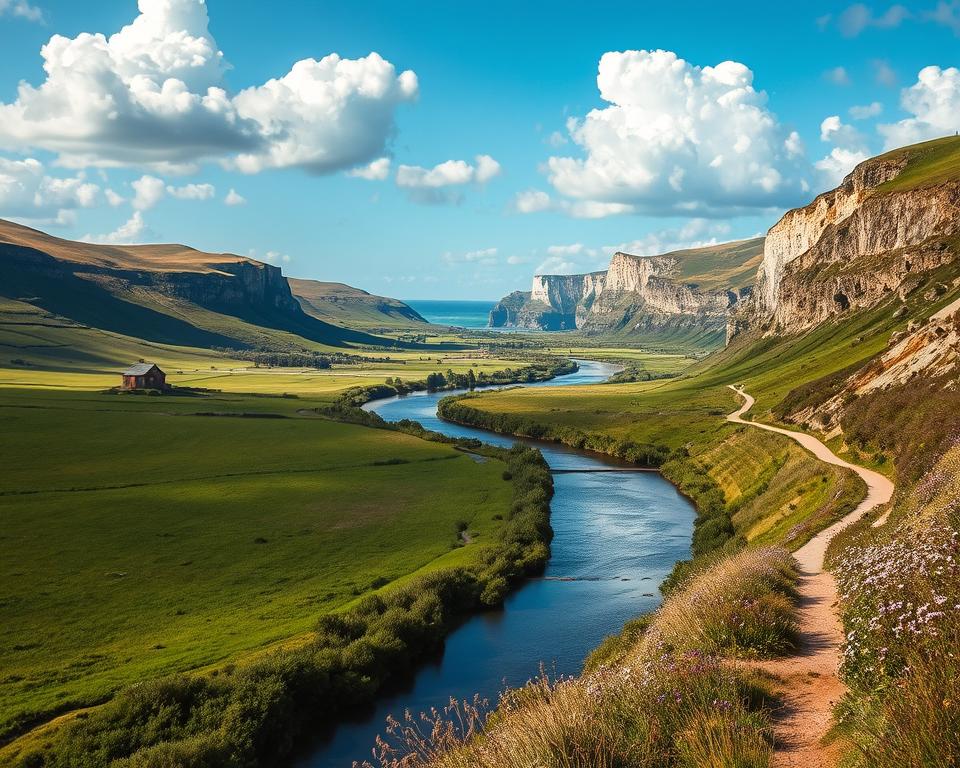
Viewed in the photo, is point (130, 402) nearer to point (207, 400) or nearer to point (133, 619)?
point (207, 400)

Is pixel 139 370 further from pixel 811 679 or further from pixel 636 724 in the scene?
pixel 636 724

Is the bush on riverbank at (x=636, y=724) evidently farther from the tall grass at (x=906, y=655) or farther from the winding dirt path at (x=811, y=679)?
the tall grass at (x=906, y=655)

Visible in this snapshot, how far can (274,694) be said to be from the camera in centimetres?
3428

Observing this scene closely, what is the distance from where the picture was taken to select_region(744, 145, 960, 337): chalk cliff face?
489 ft

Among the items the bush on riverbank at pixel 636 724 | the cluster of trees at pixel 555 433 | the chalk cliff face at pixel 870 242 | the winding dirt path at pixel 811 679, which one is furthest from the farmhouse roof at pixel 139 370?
the bush on riverbank at pixel 636 724

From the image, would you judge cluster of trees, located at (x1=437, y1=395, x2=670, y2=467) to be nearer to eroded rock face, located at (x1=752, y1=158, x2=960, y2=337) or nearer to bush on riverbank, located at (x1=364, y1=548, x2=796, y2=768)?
eroded rock face, located at (x1=752, y1=158, x2=960, y2=337)

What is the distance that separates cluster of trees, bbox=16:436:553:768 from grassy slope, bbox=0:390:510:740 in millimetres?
3971

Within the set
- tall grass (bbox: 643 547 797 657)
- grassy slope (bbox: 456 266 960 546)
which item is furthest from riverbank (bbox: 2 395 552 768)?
tall grass (bbox: 643 547 797 657)

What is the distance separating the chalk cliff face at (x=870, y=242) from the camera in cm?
14912

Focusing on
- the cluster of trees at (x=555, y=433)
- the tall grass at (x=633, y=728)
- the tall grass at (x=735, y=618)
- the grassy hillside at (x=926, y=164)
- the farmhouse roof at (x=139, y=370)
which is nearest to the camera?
the tall grass at (x=633, y=728)

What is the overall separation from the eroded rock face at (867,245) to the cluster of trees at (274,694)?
13324 centimetres

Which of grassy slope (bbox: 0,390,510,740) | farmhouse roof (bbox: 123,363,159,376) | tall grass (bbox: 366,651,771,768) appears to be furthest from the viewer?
farmhouse roof (bbox: 123,363,159,376)

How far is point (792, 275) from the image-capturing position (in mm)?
198625

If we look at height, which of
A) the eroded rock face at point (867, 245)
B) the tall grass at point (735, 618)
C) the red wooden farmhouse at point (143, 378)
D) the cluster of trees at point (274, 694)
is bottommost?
the cluster of trees at point (274, 694)
